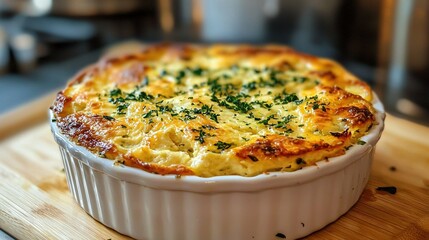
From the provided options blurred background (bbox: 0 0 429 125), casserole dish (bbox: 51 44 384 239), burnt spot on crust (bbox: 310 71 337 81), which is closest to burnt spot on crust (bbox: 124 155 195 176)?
casserole dish (bbox: 51 44 384 239)

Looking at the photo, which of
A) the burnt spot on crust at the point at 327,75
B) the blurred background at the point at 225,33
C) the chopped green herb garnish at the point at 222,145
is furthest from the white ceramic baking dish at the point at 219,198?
the blurred background at the point at 225,33

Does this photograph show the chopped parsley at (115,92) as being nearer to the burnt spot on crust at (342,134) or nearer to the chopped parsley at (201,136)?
the chopped parsley at (201,136)

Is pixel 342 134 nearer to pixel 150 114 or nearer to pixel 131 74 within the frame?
pixel 150 114

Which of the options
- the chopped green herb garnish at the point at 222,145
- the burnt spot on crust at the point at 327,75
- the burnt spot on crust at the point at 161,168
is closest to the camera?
the burnt spot on crust at the point at 161,168

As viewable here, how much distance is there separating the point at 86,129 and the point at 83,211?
31cm

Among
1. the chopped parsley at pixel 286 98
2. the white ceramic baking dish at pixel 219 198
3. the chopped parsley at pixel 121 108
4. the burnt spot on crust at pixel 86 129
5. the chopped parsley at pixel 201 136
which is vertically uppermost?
the burnt spot on crust at pixel 86 129

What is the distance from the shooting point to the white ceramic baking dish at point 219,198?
155cm

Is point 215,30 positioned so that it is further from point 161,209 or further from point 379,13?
point 161,209

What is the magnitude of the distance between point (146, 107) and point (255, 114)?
0.38 metres

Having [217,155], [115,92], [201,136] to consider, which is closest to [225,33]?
[115,92]

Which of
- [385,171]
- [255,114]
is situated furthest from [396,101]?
[255,114]

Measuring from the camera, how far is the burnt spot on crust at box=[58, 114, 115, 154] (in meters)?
1.65

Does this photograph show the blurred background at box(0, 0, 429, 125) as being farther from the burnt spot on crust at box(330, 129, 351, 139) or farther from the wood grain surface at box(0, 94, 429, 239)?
the burnt spot on crust at box(330, 129, 351, 139)

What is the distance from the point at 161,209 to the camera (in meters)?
1.62
